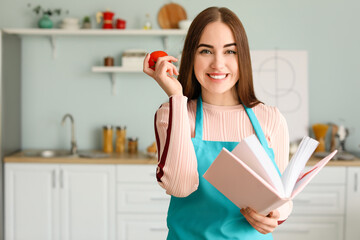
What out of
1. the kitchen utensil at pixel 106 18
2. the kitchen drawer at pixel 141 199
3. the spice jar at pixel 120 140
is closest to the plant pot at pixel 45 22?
the kitchen utensil at pixel 106 18

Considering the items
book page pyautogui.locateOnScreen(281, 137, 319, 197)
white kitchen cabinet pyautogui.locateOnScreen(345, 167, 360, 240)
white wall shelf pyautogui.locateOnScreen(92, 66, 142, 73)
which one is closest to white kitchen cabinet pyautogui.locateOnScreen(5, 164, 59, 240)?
white wall shelf pyautogui.locateOnScreen(92, 66, 142, 73)

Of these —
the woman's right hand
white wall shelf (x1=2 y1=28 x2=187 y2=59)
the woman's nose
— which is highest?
white wall shelf (x1=2 y1=28 x2=187 y2=59)

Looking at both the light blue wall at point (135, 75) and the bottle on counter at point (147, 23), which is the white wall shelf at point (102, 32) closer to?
the bottle on counter at point (147, 23)

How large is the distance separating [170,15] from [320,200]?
1.92 m

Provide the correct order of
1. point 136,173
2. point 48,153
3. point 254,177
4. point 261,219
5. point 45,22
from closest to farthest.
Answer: point 254,177
point 261,219
point 136,173
point 48,153
point 45,22

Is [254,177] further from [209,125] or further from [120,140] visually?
[120,140]

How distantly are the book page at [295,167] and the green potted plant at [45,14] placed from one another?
3.13m

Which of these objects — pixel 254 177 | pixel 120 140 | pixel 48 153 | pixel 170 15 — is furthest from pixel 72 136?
pixel 254 177

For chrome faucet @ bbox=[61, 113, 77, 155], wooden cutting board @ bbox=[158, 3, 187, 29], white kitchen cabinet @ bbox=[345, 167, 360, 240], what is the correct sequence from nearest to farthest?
1. white kitchen cabinet @ bbox=[345, 167, 360, 240]
2. chrome faucet @ bbox=[61, 113, 77, 155]
3. wooden cutting board @ bbox=[158, 3, 187, 29]

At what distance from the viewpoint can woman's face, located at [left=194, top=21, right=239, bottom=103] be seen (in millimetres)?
1175

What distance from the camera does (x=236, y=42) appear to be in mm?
1182

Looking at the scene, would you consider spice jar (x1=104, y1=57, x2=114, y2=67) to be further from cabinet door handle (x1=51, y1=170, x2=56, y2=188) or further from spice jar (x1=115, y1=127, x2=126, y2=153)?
cabinet door handle (x1=51, y1=170, x2=56, y2=188)

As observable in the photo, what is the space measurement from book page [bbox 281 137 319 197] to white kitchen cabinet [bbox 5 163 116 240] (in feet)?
8.20

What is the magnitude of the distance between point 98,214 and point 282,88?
1838 mm
